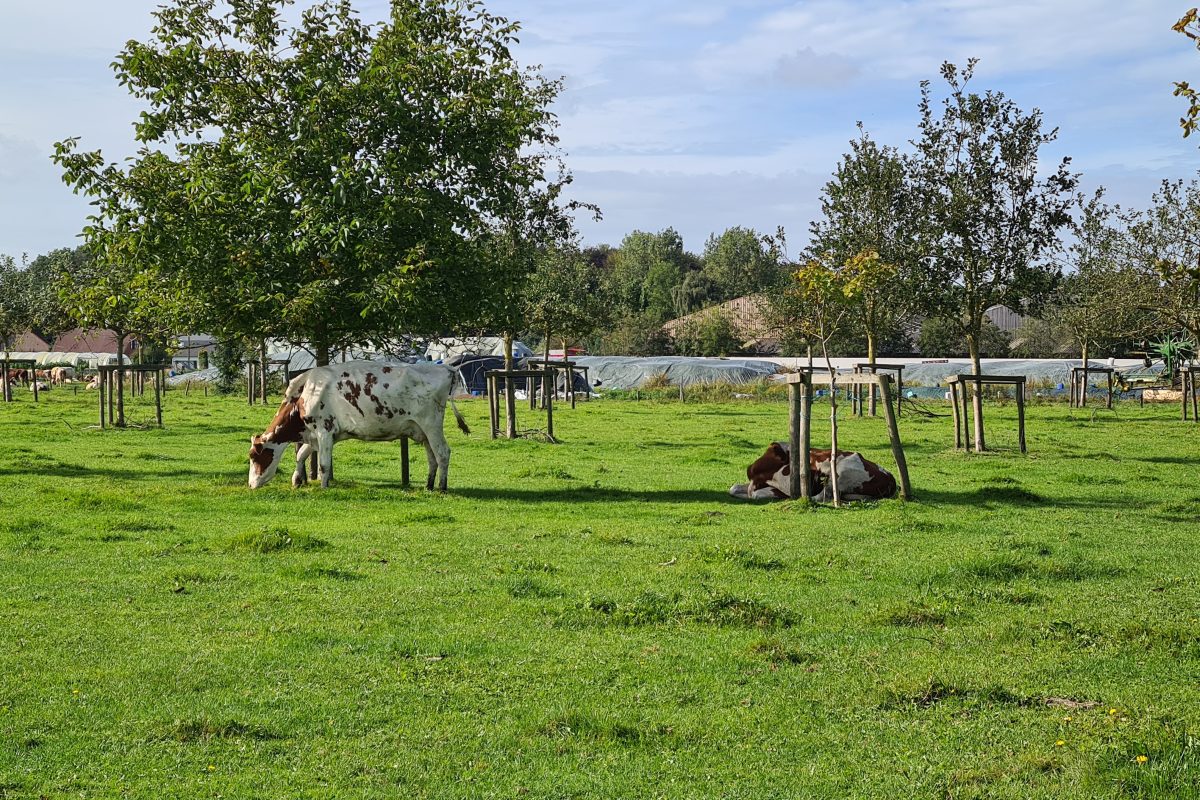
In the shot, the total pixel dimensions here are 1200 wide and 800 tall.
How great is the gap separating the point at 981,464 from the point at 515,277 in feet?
31.7

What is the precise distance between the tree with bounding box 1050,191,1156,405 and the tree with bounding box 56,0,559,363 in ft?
50.0

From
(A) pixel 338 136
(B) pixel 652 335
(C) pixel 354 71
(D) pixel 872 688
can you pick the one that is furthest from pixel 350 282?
(B) pixel 652 335

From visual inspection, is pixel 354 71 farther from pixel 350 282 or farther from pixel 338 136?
pixel 350 282

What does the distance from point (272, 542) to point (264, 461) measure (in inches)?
259

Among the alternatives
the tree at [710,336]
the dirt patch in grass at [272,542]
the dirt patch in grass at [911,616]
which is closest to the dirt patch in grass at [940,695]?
the dirt patch in grass at [911,616]

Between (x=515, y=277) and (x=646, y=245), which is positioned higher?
(x=646, y=245)

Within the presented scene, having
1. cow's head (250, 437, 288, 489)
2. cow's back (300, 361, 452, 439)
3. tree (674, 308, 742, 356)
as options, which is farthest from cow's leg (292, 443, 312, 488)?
tree (674, 308, 742, 356)

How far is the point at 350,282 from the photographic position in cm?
2008

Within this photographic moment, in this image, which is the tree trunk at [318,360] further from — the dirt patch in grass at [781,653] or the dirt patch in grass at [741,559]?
the dirt patch in grass at [781,653]

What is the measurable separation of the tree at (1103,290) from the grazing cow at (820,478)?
13.2 meters

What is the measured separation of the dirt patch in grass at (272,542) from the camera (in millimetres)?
13414

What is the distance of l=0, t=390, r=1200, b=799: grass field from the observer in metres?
6.59

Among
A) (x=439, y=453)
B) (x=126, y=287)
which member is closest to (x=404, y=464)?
(x=439, y=453)

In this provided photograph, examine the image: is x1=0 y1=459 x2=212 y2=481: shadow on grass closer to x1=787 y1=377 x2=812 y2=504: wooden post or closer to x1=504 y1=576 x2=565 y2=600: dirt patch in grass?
x1=787 y1=377 x2=812 y2=504: wooden post
